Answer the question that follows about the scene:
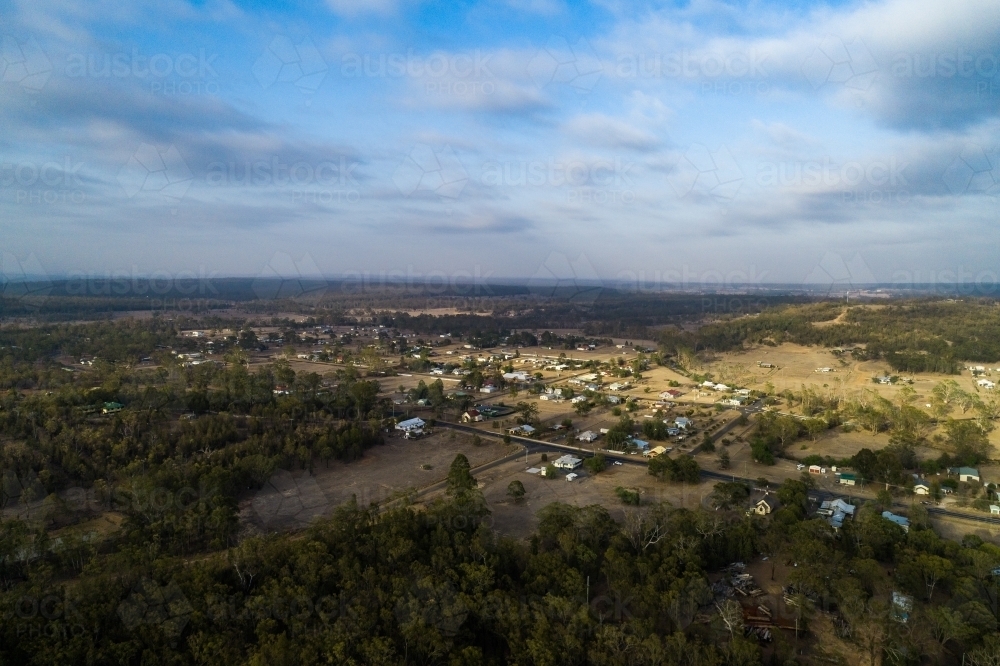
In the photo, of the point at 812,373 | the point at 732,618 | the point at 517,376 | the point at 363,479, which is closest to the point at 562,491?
the point at 363,479

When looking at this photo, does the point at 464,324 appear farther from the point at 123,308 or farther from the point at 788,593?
the point at 788,593

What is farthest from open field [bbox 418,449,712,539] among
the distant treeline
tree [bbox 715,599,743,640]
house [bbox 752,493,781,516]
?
the distant treeline

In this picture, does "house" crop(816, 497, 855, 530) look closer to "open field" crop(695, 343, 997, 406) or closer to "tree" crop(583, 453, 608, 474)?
"tree" crop(583, 453, 608, 474)

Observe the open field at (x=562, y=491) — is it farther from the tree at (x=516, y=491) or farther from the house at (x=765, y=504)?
the house at (x=765, y=504)

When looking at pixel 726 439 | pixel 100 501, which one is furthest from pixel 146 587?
pixel 726 439

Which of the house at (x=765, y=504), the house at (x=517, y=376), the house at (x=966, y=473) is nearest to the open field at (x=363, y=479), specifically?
the house at (x=765, y=504)

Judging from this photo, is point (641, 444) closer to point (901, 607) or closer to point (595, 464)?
point (595, 464)
